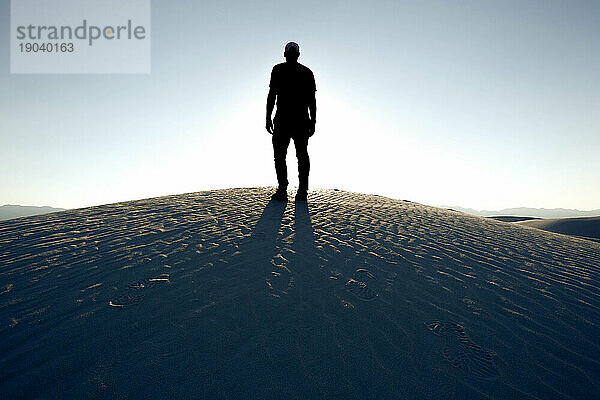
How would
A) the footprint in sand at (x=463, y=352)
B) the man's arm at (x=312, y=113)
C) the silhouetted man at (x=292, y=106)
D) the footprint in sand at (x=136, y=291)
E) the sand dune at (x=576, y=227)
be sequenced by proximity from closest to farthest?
the footprint in sand at (x=463, y=352)
the footprint in sand at (x=136, y=291)
the silhouetted man at (x=292, y=106)
the man's arm at (x=312, y=113)
the sand dune at (x=576, y=227)

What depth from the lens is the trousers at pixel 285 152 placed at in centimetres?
663

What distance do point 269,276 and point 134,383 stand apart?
1.68 m

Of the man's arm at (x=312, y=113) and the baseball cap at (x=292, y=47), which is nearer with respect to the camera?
the baseball cap at (x=292, y=47)

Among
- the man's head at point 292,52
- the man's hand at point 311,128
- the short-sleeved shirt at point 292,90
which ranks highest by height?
the man's head at point 292,52

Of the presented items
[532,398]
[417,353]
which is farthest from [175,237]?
[532,398]

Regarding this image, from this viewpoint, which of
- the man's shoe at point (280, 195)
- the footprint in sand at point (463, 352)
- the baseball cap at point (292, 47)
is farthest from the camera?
the man's shoe at point (280, 195)

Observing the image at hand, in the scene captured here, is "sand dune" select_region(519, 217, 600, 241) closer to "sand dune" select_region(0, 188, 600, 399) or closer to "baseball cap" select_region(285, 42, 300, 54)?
"sand dune" select_region(0, 188, 600, 399)

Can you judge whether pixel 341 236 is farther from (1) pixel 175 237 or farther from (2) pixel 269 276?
(1) pixel 175 237

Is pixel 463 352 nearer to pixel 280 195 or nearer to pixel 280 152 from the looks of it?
pixel 280 152

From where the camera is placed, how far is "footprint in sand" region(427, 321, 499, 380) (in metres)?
2.25

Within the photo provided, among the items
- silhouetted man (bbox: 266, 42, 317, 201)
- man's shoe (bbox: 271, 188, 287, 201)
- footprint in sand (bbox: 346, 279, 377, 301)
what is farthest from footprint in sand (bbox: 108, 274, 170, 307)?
man's shoe (bbox: 271, 188, 287, 201)


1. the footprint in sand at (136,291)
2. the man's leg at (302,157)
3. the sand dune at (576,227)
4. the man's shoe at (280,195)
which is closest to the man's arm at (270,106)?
the man's leg at (302,157)

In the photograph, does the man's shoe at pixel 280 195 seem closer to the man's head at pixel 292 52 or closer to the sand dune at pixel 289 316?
the sand dune at pixel 289 316

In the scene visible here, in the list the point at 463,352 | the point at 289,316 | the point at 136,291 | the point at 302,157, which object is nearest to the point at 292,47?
the point at 302,157
